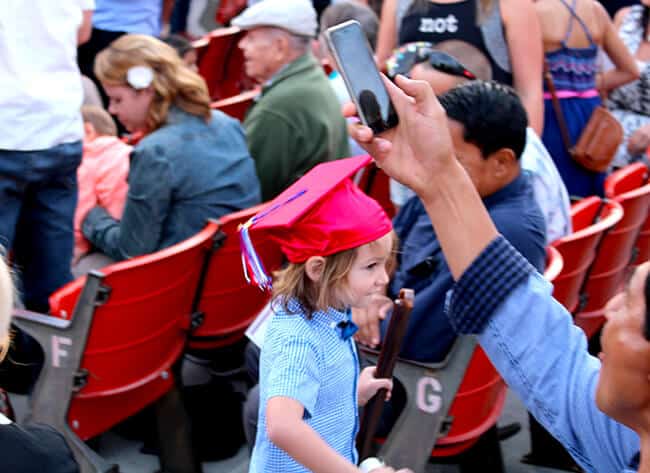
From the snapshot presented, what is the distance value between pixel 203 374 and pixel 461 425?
142cm

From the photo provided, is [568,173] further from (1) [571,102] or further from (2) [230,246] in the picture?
(2) [230,246]

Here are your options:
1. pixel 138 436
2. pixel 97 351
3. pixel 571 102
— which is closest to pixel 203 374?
pixel 138 436

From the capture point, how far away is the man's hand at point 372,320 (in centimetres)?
292

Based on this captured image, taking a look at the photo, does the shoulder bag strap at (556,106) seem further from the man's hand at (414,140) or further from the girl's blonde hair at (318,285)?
the man's hand at (414,140)

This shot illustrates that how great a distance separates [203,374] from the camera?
4113mm

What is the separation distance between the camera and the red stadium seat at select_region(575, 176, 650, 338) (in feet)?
11.9

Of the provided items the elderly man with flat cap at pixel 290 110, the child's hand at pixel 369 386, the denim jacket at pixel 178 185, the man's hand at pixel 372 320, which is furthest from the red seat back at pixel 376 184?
the child's hand at pixel 369 386

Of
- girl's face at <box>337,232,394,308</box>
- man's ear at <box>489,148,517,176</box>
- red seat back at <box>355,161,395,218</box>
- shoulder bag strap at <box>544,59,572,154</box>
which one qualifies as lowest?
Answer: red seat back at <box>355,161,395,218</box>

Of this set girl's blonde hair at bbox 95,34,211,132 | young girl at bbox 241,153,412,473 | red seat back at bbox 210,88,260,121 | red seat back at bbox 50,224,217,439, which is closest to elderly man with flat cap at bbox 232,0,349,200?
girl's blonde hair at bbox 95,34,211,132

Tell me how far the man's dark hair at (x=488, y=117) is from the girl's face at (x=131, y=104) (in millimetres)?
1375

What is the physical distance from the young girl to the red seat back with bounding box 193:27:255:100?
4590 mm

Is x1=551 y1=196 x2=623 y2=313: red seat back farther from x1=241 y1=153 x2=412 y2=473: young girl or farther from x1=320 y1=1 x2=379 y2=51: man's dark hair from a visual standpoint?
x1=320 y1=1 x2=379 y2=51: man's dark hair

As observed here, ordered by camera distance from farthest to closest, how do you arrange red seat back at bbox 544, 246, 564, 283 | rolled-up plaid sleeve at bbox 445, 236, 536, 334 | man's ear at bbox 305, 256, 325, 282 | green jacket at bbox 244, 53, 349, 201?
green jacket at bbox 244, 53, 349, 201
red seat back at bbox 544, 246, 564, 283
man's ear at bbox 305, 256, 325, 282
rolled-up plaid sleeve at bbox 445, 236, 536, 334

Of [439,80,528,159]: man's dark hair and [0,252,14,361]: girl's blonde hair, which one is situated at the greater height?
[0,252,14,361]: girl's blonde hair
